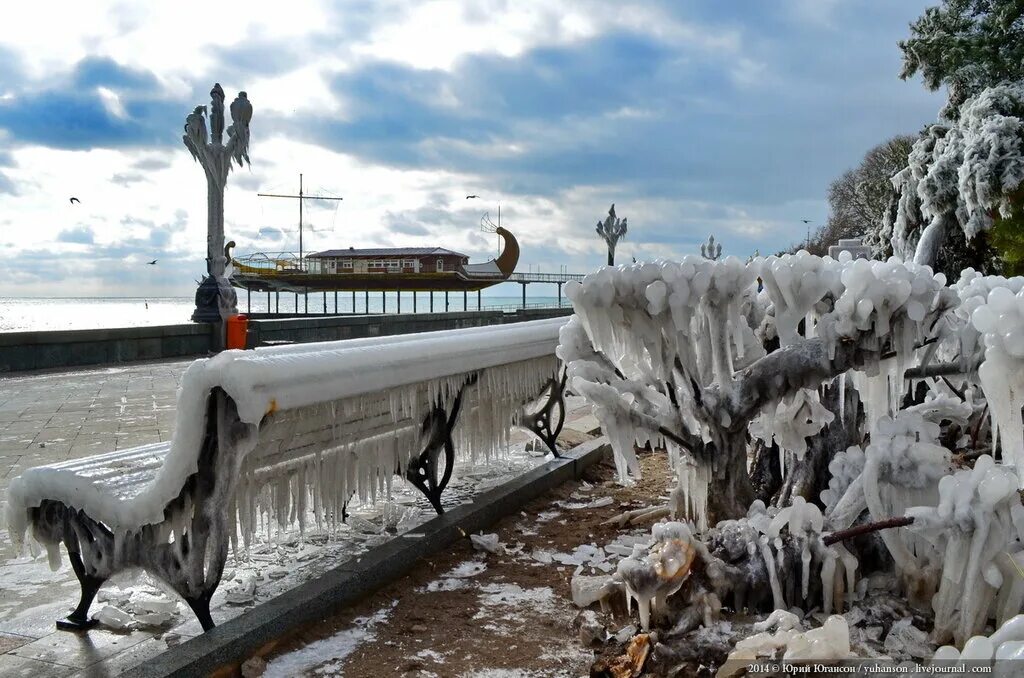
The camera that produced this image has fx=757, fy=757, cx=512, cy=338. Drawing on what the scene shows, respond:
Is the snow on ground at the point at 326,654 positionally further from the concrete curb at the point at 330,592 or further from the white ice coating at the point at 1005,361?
the white ice coating at the point at 1005,361

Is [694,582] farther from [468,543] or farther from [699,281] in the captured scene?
[468,543]

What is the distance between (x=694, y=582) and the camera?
3.10 m

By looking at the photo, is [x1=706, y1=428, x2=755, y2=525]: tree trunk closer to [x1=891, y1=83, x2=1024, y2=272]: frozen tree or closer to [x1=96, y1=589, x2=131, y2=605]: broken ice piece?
[x1=96, y1=589, x2=131, y2=605]: broken ice piece

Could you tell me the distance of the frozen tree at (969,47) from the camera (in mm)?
17953

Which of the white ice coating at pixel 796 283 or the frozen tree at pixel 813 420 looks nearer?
the frozen tree at pixel 813 420

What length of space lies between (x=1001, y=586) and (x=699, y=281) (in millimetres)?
1598

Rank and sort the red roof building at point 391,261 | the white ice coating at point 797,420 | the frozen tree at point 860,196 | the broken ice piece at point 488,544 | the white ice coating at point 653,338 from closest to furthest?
the white ice coating at point 653,338
the white ice coating at point 797,420
the broken ice piece at point 488,544
the frozen tree at point 860,196
the red roof building at point 391,261

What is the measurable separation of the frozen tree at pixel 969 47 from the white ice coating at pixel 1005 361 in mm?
18500

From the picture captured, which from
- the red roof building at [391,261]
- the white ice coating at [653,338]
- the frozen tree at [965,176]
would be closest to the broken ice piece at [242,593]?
Result: the white ice coating at [653,338]

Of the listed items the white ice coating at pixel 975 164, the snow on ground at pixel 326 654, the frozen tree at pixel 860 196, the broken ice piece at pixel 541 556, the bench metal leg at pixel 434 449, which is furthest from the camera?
the frozen tree at pixel 860 196

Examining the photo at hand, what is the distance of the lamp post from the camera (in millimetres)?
17734

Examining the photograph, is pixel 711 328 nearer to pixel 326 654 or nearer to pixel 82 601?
pixel 326 654

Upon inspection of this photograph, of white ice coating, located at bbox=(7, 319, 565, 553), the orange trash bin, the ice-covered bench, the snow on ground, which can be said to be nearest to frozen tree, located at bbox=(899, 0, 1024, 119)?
the orange trash bin

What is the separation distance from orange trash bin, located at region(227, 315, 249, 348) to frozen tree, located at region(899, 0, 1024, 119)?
17526 mm
